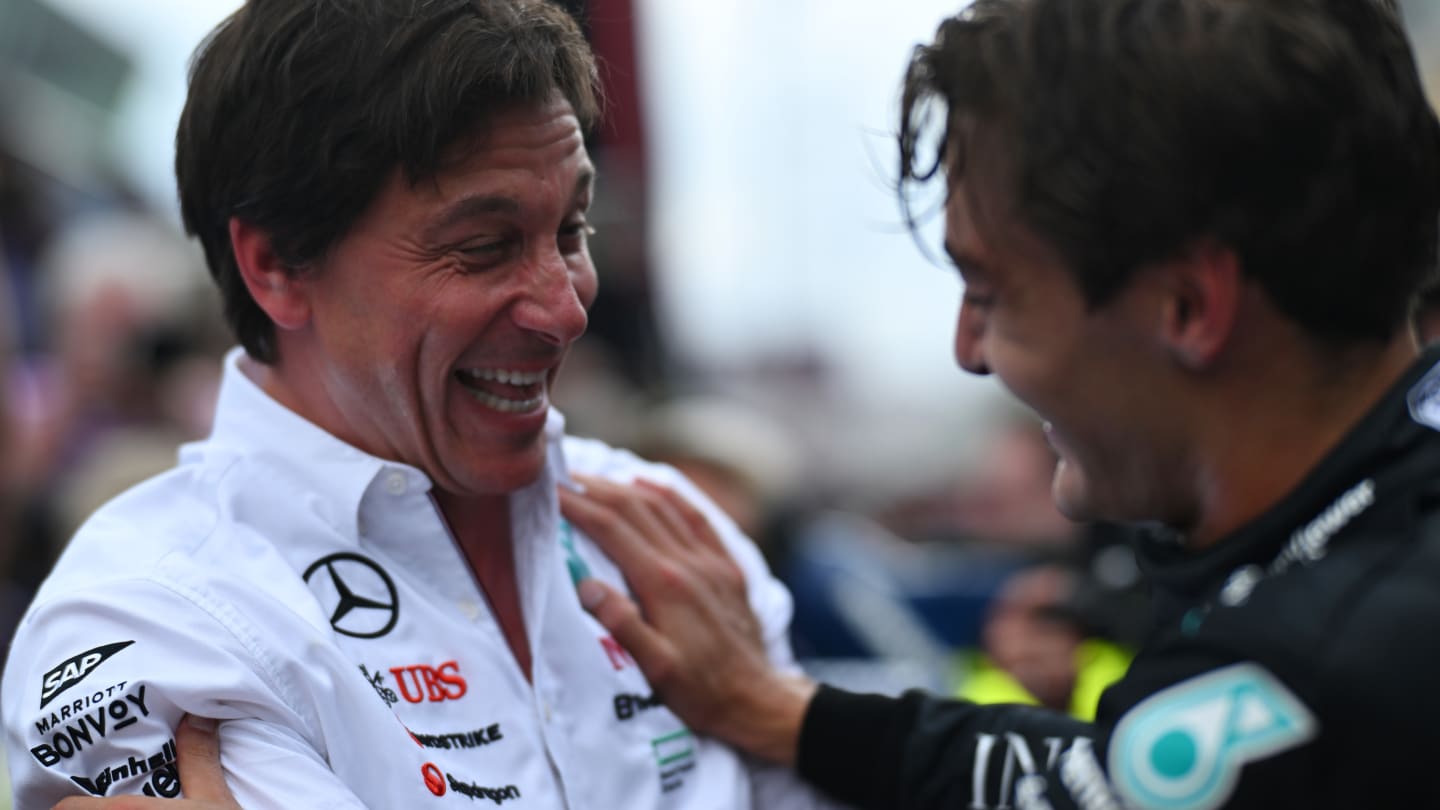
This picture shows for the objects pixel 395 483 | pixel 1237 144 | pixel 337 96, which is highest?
pixel 1237 144

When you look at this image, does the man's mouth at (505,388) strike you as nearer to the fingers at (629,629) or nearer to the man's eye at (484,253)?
the man's eye at (484,253)

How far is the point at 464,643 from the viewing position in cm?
239

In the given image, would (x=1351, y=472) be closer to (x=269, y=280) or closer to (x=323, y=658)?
(x=323, y=658)

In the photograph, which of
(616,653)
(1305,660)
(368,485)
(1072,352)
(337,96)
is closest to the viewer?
(1305,660)

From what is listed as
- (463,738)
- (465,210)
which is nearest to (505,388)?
(465,210)

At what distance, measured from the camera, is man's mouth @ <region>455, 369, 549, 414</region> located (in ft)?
8.10

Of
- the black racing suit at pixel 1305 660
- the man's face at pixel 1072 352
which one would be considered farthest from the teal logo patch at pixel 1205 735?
the man's face at pixel 1072 352

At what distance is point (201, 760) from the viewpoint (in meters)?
2.04

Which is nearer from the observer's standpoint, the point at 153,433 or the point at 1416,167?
the point at 1416,167

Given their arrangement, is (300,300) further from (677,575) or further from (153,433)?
(153,433)

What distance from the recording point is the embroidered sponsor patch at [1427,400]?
1771 mm

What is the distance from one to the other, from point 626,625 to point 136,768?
2.74 ft

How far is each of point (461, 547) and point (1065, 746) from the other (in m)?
1.02

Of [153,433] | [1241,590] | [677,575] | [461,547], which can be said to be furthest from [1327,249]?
[153,433]
